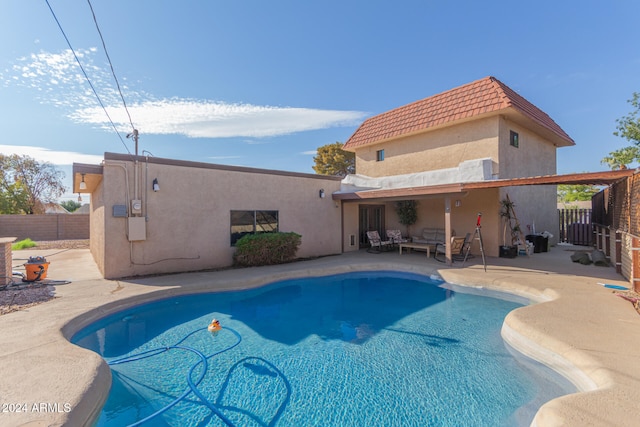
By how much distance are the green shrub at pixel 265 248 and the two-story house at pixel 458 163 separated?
3.39m

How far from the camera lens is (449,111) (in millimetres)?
12422

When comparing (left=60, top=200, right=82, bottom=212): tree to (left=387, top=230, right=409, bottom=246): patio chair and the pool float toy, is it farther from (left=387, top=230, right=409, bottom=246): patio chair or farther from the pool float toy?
the pool float toy

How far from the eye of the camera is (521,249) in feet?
39.5

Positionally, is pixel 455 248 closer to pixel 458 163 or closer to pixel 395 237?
pixel 395 237

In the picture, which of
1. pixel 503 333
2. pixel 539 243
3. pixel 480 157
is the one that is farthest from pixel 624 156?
pixel 503 333

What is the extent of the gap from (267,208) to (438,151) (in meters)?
7.99

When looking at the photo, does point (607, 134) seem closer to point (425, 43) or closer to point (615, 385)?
point (425, 43)

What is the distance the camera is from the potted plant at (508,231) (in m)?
11.1

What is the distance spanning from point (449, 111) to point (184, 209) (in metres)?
11.2

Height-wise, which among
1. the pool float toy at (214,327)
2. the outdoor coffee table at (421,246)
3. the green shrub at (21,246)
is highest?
the outdoor coffee table at (421,246)

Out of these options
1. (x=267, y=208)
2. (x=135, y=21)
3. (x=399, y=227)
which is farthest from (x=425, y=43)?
(x=135, y=21)

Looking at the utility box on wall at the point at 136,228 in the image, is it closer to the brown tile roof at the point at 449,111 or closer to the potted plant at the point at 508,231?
the brown tile roof at the point at 449,111

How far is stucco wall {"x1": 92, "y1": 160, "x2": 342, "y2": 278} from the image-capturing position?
8195mm

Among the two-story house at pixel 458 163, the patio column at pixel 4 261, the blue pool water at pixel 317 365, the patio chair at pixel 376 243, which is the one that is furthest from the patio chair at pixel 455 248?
the patio column at pixel 4 261
